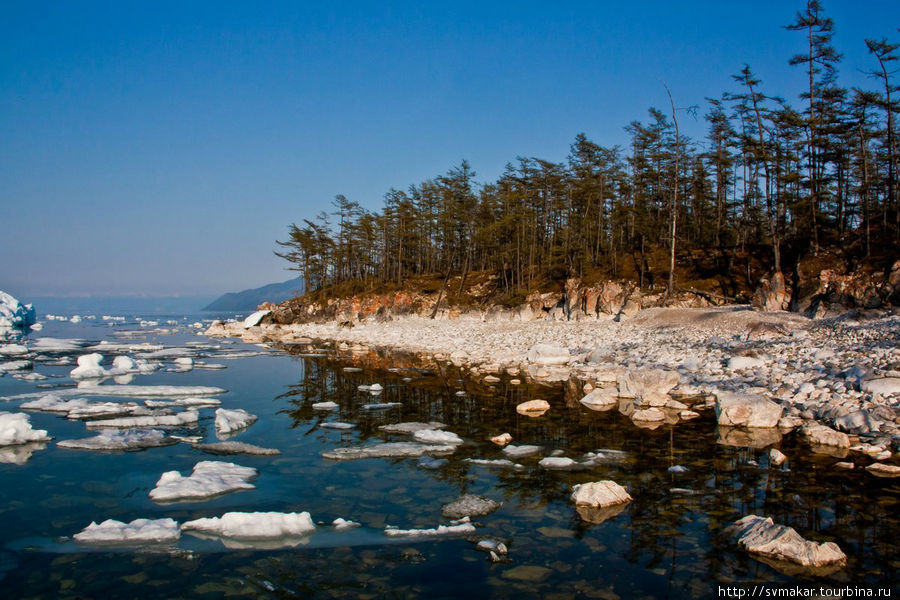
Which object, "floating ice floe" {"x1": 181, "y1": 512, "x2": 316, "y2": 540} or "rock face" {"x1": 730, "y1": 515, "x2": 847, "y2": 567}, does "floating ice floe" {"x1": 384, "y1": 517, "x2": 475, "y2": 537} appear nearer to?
"floating ice floe" {"x1": 181, "y1": 512, "x2": 316, "y2": 540}

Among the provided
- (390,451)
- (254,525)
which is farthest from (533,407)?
(254,525)

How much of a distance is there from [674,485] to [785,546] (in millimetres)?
2260

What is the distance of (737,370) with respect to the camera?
15.7 metres

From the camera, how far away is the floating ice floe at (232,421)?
11.1m

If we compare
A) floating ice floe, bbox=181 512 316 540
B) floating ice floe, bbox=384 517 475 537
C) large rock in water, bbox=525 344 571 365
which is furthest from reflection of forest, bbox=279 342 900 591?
large rock in water, bbox=525 344 571 365

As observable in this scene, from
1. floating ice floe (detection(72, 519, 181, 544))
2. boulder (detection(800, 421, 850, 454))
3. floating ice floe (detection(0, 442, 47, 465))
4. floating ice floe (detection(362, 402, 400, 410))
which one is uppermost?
boulder (detection(800, 421, 850, 454))

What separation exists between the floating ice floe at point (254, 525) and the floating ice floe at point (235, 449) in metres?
3.22

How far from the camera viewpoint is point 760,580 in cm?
489

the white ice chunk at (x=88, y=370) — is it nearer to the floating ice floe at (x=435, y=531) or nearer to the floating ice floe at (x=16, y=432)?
the floating ice floe at (x=16, y=432)

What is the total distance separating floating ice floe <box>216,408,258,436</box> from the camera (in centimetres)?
1112

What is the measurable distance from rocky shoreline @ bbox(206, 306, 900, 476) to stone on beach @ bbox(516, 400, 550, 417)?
1297mm

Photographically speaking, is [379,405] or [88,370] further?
[88,370]

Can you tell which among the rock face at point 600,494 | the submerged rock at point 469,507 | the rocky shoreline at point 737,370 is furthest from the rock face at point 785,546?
the rocky shoreline at point 737,370

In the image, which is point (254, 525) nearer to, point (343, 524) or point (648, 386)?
point (343, 524)
